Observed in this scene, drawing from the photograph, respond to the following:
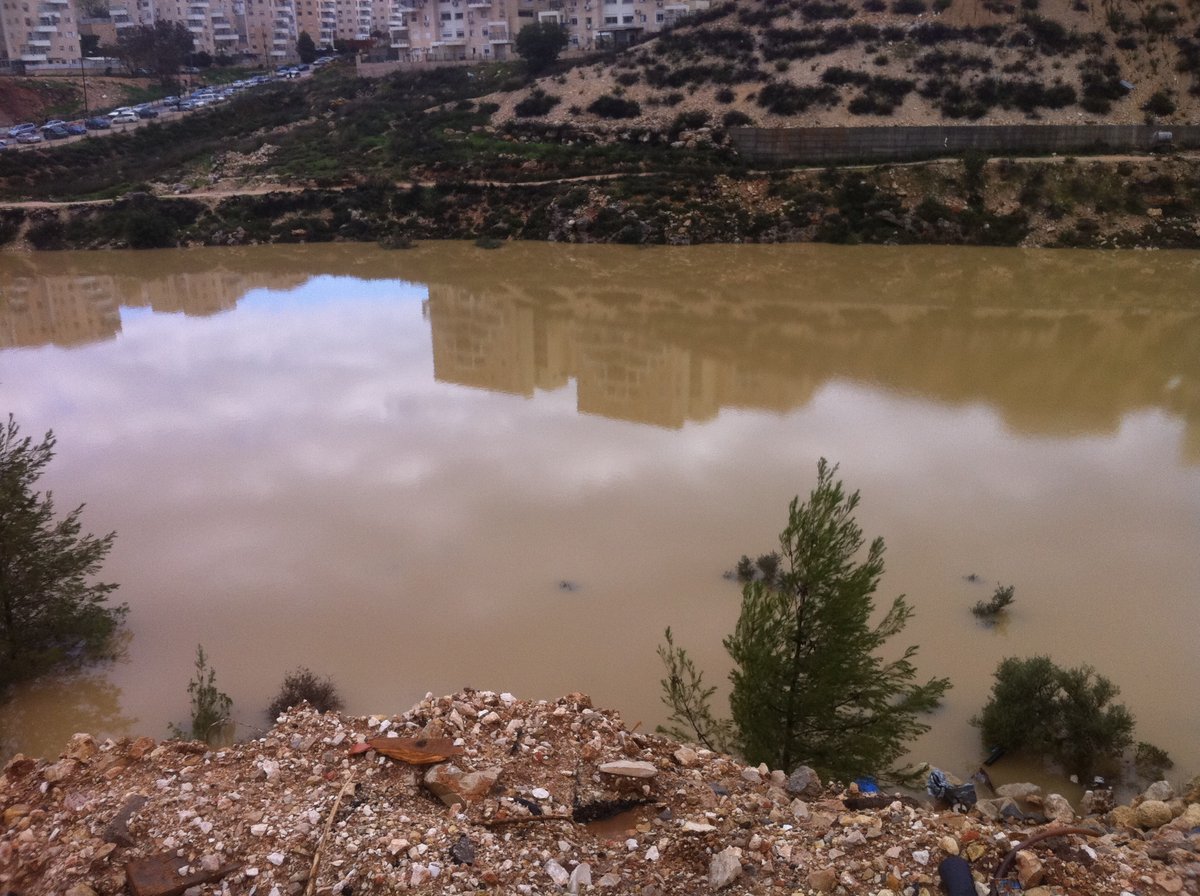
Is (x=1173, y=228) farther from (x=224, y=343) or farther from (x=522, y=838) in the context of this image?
(x=522, y=838)

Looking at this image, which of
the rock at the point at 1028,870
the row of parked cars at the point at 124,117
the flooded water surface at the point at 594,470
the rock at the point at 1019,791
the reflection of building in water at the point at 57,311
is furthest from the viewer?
the row of parked cars at the point at 124,117

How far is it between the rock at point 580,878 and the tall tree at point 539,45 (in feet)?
166

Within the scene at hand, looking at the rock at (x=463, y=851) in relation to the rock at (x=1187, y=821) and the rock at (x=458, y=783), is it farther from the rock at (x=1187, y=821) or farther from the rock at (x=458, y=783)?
the rock at (x=1187, y=821)

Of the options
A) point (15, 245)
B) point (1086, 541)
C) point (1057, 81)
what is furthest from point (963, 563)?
point (15, 245)

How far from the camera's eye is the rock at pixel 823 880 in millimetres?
5237

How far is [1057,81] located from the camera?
39.1 meters

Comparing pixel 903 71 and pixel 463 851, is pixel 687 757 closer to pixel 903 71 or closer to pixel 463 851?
pixel 463 851

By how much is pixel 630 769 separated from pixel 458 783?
1.24 metres

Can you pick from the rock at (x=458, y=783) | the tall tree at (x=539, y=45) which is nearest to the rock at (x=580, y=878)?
the rock at (x=458, y=783)

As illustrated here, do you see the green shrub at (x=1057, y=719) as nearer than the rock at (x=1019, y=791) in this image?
No

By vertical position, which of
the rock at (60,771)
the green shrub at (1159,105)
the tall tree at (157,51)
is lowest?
the rock at (60,771)

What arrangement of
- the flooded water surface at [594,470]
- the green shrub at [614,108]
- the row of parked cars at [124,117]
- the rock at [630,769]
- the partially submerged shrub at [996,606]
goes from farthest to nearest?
the row of parked cars at [124,117]
the green shrub at [614,108]
the partially submerged shrub at [996,606]
the flooded water surface at [594,470]
the rock at [630,769]

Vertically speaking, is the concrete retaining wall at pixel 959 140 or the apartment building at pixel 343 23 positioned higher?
the apartment building at pixel 343 23

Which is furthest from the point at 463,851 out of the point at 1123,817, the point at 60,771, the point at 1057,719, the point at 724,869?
the point at 1057,719
